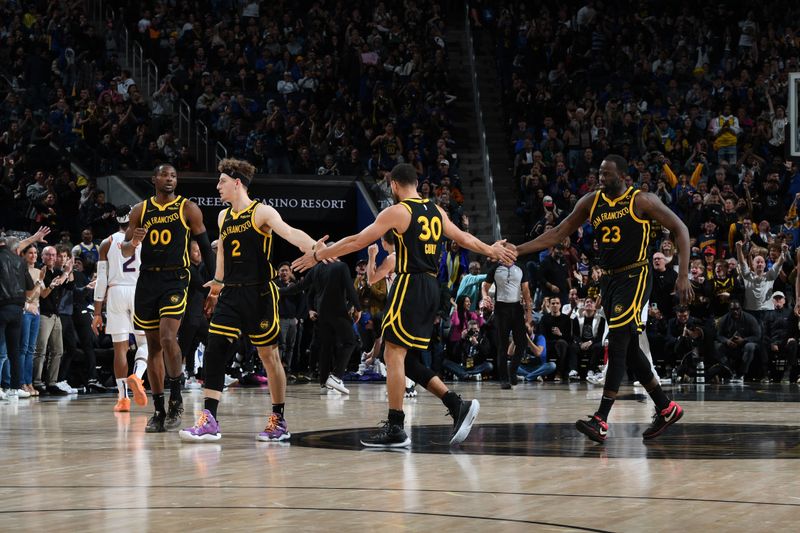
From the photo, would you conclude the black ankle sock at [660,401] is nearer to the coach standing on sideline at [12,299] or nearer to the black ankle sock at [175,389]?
the black ankle sock at [175,389]

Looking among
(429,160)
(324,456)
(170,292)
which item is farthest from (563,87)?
(324,456)

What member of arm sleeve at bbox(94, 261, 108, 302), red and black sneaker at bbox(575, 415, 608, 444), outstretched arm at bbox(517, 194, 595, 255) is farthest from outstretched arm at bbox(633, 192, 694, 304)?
arm sleeve at bbox(94, 261, 108, 302)

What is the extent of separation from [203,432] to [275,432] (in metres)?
0.52

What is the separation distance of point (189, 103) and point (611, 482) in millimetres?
20915

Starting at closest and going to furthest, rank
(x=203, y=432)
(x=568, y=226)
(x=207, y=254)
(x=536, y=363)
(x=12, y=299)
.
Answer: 1. (x=203, y=432)
2. (x=568, y=226)
3. (x=207, y=254)
4. (x=12, y=299)
5. (x=536, y=363)

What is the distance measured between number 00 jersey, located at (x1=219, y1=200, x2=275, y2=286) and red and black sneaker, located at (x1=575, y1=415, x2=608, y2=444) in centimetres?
255

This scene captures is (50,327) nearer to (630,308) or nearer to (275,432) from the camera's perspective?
(275,432)

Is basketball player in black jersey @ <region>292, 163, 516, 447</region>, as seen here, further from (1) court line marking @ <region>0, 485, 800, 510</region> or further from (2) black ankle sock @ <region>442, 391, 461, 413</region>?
(1) court line marking @ <region>0, 485, 800, 510</region>

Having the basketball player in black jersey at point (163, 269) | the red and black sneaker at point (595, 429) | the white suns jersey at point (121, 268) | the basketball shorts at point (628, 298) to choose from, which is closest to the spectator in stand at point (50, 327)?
the white suns jersey at point (121, 268)

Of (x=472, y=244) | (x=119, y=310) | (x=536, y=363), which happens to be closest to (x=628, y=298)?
(x=472, y=244)

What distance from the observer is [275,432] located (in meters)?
8.68

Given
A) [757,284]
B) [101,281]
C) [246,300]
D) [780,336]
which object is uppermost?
[757,284]

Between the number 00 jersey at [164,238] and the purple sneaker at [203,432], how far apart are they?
1.54 m

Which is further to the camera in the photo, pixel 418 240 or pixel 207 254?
pixel 207 254
